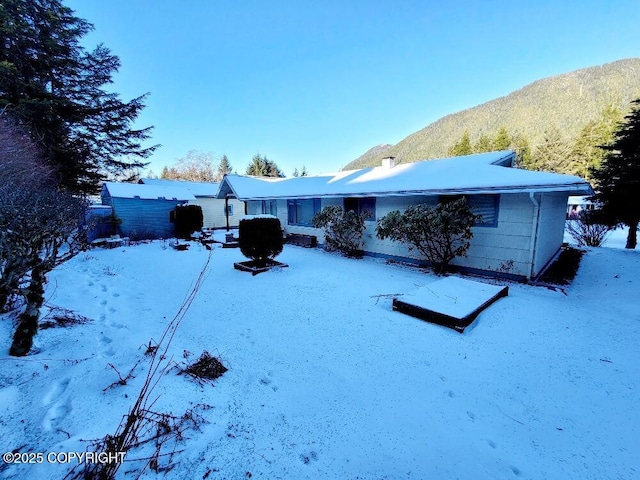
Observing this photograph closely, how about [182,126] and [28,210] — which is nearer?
[28,210]

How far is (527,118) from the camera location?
7675cm

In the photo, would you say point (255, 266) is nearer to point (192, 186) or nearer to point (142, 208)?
point (142, 208)

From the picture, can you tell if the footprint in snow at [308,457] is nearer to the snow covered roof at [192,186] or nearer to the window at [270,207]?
the window at [270,207]

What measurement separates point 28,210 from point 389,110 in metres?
31.1

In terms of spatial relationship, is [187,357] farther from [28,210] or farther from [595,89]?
[595,89]

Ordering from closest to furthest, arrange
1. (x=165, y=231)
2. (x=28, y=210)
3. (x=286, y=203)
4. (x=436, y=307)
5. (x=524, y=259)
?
1. (x=28, y=210)
2. (x=436, y=307)
3. (x=524, y=259)
4. (x=286, y=203)
5. (x=165, y=231)

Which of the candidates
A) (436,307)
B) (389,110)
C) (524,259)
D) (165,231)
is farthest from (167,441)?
(389,110)

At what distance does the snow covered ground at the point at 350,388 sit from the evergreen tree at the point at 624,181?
696 centimetres

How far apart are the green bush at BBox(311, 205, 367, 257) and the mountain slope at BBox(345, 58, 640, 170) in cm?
5857

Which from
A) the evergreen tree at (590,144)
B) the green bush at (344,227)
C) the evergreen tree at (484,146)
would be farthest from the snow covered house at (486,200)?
the evergreen tree at (484,146)

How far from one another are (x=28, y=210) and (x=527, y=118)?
103 metres

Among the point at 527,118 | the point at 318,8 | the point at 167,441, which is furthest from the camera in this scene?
the point at 527,118

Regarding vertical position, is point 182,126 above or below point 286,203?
above

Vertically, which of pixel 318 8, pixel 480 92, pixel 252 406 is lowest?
pixel 252 406
